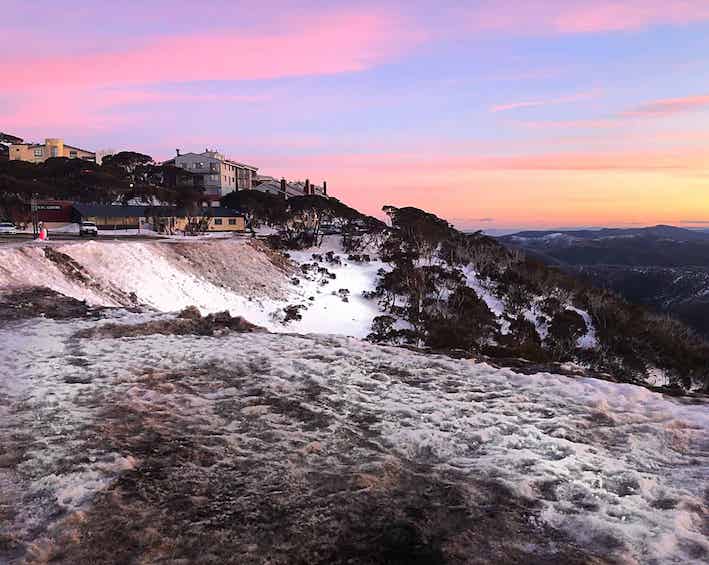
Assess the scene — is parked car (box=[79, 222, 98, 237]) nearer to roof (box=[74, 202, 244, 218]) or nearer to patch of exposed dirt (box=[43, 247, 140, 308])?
roof (box=[74, 202, 244, 218])

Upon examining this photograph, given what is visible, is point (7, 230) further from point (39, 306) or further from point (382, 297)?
point (39, 306)

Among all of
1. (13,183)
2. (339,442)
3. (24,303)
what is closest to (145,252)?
(24,303)

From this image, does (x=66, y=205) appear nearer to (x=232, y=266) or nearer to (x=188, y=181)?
(x=188, y=181)

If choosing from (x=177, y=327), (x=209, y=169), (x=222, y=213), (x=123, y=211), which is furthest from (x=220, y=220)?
(x=177, y=327)

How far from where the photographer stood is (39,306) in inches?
504

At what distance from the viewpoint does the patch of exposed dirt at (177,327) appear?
10033 mm

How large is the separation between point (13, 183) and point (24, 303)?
157 ft

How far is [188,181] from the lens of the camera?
80.2 metres

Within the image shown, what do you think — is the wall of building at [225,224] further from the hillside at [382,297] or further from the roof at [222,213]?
the hillside at [382,297]

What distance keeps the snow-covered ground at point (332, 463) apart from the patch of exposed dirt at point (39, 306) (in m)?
3.80

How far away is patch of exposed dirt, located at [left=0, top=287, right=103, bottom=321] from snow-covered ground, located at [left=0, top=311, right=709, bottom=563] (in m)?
3.80

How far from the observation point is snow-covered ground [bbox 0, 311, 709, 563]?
367 cm

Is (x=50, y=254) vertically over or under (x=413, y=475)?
over

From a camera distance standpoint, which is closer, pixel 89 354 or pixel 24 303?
pixel 89 354
